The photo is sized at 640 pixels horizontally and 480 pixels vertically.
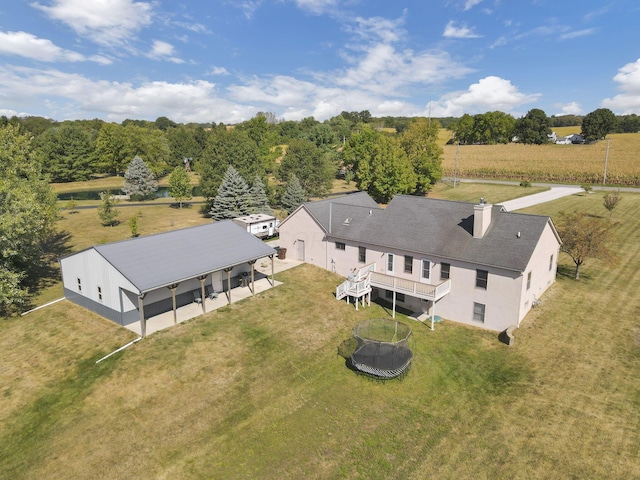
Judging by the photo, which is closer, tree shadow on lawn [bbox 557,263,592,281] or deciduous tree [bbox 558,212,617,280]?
deciduous tree [bbox 558,212,617,280]

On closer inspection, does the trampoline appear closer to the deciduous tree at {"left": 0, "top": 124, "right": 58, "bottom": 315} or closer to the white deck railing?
the white deck railing

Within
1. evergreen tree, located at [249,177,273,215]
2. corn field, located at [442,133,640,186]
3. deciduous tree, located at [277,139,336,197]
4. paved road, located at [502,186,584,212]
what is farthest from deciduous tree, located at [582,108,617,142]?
evergreen tree, located at [249,177,273,215]

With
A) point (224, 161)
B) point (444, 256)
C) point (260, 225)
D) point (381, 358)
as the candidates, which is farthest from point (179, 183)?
point (381, 358)

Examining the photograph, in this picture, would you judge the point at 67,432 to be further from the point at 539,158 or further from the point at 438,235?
the point at 539,158

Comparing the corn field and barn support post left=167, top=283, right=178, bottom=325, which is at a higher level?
the corn field

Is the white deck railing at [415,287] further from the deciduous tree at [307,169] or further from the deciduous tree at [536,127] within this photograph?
the deciduous tree at [536,127]

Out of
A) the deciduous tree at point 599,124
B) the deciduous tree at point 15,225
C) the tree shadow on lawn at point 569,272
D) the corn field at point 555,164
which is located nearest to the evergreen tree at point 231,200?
the deciduous tree at point 15,225
